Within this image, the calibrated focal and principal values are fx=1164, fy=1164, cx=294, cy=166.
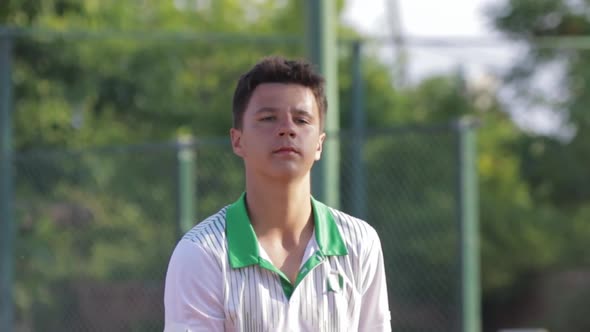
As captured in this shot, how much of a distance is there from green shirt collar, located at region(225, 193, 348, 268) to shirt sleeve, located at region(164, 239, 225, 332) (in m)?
0.06

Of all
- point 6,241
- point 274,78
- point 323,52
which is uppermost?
point 323,52

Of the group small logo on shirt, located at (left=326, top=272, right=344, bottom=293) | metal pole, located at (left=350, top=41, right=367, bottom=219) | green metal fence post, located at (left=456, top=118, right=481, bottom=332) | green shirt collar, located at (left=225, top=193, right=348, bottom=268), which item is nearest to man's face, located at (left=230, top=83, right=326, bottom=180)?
green shirt collar, located at (left=225, top=193, right=348, bottom=268)

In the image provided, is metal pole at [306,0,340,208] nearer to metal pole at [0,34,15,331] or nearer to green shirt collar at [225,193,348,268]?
green shirt collar at [225,193,348,268]

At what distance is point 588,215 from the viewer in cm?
1059

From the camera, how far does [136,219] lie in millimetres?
8062

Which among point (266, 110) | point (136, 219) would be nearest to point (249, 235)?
point (266, 110)

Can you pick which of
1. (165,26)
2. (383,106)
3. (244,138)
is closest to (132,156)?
(383,106)

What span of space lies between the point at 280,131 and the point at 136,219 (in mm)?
5256

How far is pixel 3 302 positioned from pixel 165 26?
968cm

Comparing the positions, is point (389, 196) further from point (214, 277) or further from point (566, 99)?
point (214, 277)

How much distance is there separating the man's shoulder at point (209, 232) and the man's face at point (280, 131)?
0.15 meters

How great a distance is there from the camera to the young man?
2.84m

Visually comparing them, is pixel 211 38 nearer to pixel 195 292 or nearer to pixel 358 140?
pixel 358 140

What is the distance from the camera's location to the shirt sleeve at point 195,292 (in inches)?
111
